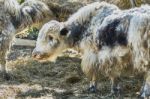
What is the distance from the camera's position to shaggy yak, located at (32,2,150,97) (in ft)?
21.8

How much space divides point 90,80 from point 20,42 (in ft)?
12.7

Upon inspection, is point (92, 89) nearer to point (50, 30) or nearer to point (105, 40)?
point (105, 40)

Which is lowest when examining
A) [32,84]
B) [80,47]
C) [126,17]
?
[32,84]

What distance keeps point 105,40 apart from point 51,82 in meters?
1.65

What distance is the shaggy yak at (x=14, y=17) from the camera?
8609 mm

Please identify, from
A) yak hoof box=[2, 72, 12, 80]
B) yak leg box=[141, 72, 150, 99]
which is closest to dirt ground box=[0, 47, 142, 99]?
yak hoof box=[2, 72, 12, 80]

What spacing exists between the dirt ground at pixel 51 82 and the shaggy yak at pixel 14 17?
508 mm

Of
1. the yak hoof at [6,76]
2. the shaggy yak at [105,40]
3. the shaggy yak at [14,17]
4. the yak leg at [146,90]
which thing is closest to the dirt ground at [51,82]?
the yak hoof at [6,76]

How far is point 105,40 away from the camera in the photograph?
23.2 ft

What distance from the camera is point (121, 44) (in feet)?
22.3

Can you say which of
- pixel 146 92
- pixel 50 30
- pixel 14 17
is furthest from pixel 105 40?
pixel 14 17

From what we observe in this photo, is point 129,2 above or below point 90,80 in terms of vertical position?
above

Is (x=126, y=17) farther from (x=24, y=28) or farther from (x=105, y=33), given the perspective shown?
(x=24, y=28)

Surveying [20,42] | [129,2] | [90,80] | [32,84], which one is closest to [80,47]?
[90,80]
